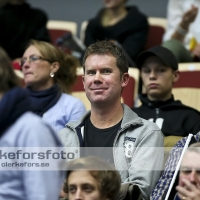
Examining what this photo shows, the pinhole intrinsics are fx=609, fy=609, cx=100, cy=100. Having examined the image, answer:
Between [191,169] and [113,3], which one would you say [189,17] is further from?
[191,169]

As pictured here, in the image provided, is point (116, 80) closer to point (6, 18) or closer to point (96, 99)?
point (96, 99)

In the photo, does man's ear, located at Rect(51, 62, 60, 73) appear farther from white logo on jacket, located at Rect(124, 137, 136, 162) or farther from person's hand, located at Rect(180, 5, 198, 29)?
person's hand, located at Rect(180, 5, 198, 29)

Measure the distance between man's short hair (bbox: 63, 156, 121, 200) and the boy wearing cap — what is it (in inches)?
50.1

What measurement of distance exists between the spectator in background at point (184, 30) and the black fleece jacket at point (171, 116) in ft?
2.75

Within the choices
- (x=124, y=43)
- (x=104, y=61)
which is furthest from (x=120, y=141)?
(x=124, y=43)

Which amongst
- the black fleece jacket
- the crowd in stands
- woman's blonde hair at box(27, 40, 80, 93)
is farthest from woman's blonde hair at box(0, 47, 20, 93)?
woman's blonde hair at box(27, 40, 80, 93)

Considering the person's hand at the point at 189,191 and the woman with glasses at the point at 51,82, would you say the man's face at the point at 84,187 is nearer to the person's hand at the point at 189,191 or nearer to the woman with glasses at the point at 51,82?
the person's hand at the point at 189,191

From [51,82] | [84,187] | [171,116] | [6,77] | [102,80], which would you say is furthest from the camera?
→ [51,82]

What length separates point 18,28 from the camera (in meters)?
4.95

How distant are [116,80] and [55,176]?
1084 millimetres

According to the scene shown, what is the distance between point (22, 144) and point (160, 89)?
6.03 ft

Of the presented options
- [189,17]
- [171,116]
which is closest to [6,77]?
[171,116]

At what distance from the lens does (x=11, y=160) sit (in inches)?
78.9

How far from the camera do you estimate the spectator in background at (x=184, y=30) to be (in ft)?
14.8
